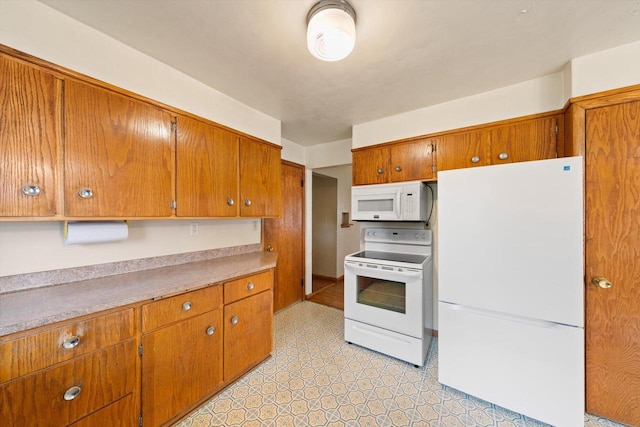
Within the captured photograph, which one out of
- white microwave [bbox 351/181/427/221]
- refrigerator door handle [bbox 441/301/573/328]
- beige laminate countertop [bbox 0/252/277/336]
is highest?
white microwave [bbox 351/181/427/221]

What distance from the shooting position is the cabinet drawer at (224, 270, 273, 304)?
68.4 inches

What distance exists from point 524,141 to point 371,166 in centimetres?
133

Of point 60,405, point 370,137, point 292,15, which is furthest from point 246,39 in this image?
point 60,405

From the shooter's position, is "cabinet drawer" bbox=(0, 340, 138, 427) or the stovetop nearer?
"cabinet drawer" bbox=(0, 340, 138, 427)

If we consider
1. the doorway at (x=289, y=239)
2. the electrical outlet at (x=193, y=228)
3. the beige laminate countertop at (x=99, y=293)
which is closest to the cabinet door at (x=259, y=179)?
the electrical outlet at (x=193, y=228)

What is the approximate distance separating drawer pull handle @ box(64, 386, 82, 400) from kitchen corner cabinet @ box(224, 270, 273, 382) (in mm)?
767

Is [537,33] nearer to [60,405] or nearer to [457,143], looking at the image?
[457,143]

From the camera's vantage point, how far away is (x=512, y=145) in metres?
1.96

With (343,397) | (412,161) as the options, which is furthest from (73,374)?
(412,161)

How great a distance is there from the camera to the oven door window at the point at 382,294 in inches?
85.0

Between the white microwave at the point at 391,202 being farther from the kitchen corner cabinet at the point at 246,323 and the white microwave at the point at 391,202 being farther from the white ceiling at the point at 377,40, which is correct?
the kitchen corner cabinet at the point at 246,323

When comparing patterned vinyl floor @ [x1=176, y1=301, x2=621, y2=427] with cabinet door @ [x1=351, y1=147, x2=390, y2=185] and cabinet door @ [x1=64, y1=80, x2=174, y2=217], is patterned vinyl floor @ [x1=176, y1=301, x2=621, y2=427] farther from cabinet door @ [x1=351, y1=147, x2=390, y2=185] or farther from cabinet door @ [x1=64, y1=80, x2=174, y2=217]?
cabinet door @ [x1=351, y1=147, x2=390, y2=185]

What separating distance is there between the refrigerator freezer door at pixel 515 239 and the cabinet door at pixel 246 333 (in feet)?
4.77

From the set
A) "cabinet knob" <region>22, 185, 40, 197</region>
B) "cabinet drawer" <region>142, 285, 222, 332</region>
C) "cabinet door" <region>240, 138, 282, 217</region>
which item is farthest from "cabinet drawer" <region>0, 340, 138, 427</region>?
"cabinet door" <region>240, 138, 282, 217</region>
